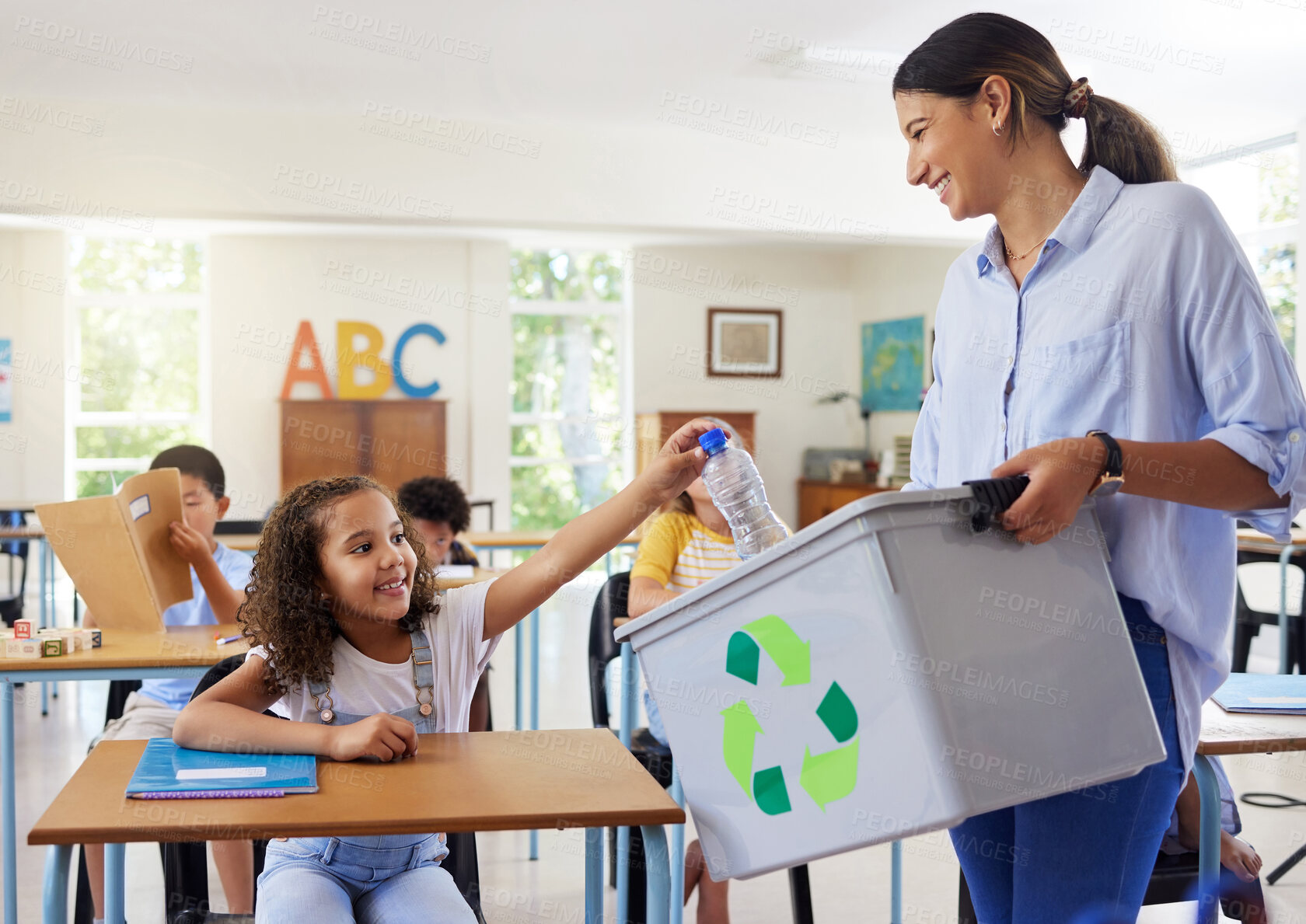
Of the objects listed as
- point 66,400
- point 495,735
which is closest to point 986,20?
point 495,735

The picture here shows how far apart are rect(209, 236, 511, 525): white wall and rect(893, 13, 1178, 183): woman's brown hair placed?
7316 mm

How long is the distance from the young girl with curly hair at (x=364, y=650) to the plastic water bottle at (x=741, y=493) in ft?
0.11

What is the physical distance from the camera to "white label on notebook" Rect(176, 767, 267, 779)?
119 centimetres

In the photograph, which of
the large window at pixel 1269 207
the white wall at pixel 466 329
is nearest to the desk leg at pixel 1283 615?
the large window at pixel 1269 207

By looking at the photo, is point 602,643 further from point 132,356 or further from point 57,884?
point 132,356

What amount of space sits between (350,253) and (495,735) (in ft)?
23.5

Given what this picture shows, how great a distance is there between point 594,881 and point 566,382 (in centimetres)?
748

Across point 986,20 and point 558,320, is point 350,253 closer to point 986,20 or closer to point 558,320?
point 558,320

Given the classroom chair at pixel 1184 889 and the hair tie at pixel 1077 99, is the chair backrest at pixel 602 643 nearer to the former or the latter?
the classroom chair at pixel 1184 889

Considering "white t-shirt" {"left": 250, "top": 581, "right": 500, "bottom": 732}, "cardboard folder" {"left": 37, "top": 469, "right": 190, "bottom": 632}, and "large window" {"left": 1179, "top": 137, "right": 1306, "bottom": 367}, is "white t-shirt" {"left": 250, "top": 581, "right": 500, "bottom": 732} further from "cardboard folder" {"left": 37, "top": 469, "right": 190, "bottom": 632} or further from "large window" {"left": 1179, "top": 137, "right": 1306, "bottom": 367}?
"large window" {"left": 1179, "top": 137, "right": 1306, "bottom": 367}

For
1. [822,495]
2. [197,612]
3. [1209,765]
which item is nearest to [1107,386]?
[1209,765]

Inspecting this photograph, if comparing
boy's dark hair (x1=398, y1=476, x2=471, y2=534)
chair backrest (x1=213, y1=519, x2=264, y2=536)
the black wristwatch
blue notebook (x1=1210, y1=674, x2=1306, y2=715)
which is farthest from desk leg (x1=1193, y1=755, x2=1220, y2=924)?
chair backrest (x1=213, y1=519, x2=264, y2=536)

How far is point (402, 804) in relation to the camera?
112 centimetres

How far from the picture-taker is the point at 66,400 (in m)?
7.87
